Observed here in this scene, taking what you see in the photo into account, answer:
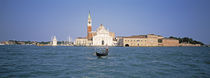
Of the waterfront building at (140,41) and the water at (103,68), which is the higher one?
the waterfront building at (140,41)

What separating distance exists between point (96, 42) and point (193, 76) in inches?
2390

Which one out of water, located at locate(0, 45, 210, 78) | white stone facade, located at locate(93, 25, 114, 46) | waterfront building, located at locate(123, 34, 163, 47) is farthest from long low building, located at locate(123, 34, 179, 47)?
water, located at locate(0, 45, 210, 78)

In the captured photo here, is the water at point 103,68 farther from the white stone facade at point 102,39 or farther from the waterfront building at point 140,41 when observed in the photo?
the white stone facade at point 102,39

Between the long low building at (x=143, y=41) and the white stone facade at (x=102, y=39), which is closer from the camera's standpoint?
the long low building at (x=143, y=41)

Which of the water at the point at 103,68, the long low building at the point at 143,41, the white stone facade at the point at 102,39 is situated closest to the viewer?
the water at the point at 103,68

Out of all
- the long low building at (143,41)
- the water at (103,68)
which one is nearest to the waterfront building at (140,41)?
the long low building at (143,41)

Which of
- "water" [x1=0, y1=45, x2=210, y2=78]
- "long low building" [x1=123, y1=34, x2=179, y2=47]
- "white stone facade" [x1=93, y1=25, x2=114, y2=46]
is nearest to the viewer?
"water" [x1=0, y1=45, x2=210, y2=78]

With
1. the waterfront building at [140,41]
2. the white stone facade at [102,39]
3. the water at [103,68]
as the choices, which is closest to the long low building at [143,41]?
the waterfront building at [140,41]

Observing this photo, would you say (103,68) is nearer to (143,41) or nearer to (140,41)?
(140,41)

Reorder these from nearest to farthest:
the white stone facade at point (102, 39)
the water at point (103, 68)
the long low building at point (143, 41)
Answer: the water at point (103, 68) → the long low building at point (143, 41) → the white stone facade at point (102, 39)

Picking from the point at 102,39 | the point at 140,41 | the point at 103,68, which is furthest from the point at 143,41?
the point at 103,68

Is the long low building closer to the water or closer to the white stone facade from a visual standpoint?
the white stone facade

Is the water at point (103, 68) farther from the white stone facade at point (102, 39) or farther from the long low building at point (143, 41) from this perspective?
the white stone facade at point (102, 39)

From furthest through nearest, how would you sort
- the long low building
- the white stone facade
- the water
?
the white stone facade → the long low building → the water
